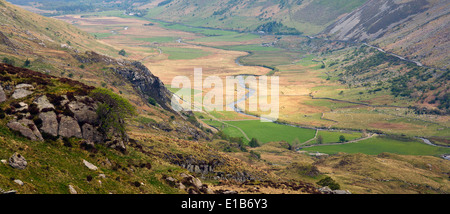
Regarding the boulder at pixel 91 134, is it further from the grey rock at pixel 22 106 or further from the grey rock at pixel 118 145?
the grey rock at pixel 22 106

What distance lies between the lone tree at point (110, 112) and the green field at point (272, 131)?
118034 mm

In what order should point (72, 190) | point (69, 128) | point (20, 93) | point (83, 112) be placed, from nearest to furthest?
point (72, 190)
point (69, 128)
point (20, 93)
point (83, 112)

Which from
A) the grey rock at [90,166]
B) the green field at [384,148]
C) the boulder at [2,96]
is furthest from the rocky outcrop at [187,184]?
the green field at [384,148]

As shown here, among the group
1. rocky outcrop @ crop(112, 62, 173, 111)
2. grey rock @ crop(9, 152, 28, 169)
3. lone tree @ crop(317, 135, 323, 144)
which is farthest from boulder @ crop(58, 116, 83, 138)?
lone tree @ crop(317, 135, 323, 144)

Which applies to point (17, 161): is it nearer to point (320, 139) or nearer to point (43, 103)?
point (43, 103)

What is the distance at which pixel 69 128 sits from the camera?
49.6 m

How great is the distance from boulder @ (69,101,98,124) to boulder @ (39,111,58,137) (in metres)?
3.56

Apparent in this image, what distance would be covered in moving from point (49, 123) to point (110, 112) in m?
9.94

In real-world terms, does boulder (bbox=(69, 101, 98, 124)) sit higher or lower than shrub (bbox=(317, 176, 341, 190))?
higher

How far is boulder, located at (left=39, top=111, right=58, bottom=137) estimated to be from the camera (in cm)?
4691

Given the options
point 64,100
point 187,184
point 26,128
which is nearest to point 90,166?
point 26,128

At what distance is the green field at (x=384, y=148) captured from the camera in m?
161

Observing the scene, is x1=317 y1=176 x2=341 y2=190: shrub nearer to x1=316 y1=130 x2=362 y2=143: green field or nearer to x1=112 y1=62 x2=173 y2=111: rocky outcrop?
x1=112 y1=62 x2=173 y2=111: rocky outcrop

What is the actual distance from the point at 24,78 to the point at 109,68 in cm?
8711
